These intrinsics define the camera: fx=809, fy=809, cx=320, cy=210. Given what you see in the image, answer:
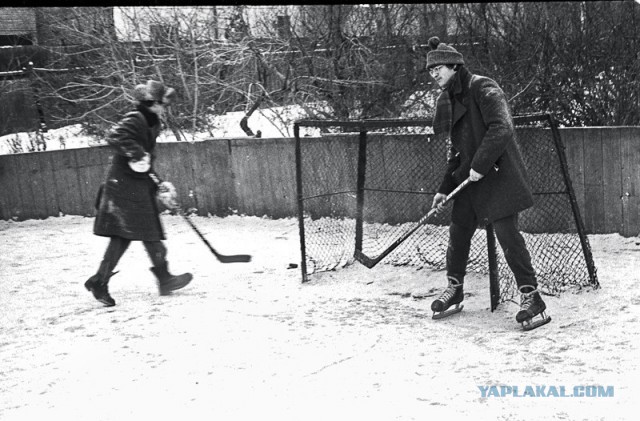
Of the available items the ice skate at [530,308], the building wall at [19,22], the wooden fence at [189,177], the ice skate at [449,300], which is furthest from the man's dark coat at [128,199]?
the building wall at [19,22]

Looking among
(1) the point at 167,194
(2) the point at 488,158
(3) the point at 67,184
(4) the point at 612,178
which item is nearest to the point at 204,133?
(3) the point at 67,184

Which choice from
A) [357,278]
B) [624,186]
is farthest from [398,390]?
[624,186]

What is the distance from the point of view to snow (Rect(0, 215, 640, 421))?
3873mm

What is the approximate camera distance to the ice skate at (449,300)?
5.31 m

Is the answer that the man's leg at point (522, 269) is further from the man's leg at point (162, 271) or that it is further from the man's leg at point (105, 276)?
the man's leg at point (105, 276)

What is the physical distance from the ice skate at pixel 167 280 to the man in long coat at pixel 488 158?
7.48ft

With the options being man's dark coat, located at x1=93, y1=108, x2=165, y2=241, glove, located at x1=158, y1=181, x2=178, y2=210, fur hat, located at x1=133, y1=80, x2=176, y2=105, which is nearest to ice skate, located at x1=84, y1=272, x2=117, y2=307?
man's dark coat, located at x1=93, y1=108, x2=165, y2=241

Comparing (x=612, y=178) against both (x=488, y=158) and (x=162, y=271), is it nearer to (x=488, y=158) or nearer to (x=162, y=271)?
(x=488, y=158)

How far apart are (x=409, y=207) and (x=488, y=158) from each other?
3508 mm

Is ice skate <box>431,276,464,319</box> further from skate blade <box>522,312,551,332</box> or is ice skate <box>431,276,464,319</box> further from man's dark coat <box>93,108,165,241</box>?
man's dark coat <box>93,108,165,241</box>

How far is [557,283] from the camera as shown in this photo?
579cm

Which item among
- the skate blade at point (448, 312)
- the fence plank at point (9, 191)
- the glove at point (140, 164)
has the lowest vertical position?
the skate blade at point (448, 312)

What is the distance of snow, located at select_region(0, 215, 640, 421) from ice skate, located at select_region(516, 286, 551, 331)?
0.19 ft

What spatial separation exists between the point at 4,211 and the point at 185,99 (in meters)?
2.91
